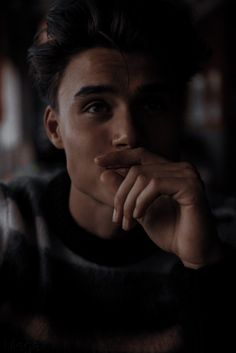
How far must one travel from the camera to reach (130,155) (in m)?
0.99

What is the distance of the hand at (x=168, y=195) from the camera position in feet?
3.19

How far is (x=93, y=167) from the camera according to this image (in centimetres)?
114

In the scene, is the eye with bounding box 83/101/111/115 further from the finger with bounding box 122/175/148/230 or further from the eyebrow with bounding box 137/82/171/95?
the finger with bounding box 122/175/148/230

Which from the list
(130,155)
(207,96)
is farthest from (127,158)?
(207,96)

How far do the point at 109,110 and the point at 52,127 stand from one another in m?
0.28

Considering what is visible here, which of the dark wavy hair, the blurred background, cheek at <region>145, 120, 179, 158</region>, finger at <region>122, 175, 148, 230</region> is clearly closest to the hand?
finger at <region>122, 175, 148, 230</region>

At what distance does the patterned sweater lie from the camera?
114 centimetres

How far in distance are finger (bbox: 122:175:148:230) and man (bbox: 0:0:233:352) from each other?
10 millimetres

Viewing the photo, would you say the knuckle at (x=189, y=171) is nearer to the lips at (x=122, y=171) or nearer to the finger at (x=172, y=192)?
the finger at (x=172, y=192)

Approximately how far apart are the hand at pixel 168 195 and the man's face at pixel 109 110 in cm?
7

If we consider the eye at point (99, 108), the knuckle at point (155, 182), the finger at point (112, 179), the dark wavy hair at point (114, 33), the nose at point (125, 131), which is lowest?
the finger at point (112, 179)

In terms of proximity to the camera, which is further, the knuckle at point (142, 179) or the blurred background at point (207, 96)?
the blurred background at point (207, 96)

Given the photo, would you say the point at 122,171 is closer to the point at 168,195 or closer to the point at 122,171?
the point at 122,171

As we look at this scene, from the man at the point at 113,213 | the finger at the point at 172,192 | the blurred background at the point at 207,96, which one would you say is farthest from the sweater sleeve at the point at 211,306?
the blurred background at the point at 207,96
